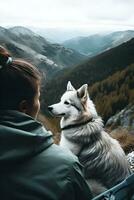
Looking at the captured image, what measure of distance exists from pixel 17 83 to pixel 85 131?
21.4 feet

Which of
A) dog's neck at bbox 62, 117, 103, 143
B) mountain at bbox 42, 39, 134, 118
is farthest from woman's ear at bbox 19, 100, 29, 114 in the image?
mountain at bbox 42, 39, 134, 118

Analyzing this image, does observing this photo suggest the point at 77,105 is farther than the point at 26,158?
Yes

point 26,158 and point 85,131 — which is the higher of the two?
point 26,158

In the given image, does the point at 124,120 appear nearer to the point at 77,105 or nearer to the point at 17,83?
the point at 77,105

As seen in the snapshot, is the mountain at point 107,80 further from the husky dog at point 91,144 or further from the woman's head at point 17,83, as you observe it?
the woman's head at point 17,83

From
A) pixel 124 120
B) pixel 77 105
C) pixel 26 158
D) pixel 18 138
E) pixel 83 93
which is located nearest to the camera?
pixel 18 138

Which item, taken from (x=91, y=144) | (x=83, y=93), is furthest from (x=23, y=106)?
(x=83, y=93)

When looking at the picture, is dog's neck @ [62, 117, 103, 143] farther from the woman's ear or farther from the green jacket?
the green jacket

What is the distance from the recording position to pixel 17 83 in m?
3.88

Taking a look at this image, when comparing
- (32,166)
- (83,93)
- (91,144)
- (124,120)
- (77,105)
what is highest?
(83,93)

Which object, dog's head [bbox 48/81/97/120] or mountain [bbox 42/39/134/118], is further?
mountain [bbox 42/39/134/118]

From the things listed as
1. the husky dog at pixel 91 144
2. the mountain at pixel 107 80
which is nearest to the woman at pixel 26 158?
the husky dog at pixel 91 144

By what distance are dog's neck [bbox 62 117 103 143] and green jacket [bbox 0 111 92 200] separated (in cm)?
629

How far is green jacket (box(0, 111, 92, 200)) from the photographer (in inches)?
139
